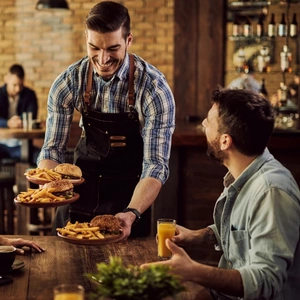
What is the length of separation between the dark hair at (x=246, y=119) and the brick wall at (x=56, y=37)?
7.30 metres

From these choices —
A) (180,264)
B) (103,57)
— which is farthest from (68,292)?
(103,57)

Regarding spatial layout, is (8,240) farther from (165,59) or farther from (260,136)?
(165,59)

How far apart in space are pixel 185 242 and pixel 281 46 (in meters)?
4.67

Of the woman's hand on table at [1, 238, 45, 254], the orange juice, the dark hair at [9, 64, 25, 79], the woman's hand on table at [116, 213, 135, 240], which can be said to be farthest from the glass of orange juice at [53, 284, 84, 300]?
the dark hair at [9, 64, 25, 79]

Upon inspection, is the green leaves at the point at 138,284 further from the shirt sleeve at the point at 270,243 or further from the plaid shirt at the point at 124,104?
the plaid shirt at the point at 124,104

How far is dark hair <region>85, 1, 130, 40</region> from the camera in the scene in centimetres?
300

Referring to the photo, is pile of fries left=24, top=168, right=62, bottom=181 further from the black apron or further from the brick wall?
the brick wall

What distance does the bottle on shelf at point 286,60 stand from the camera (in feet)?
22.6

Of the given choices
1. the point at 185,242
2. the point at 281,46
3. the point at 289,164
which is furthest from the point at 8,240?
the point at 281,46

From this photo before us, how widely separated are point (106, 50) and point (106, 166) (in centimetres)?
65

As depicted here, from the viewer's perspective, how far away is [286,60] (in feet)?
22.9

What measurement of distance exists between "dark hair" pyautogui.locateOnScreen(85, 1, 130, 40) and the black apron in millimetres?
480

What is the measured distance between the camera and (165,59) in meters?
9.77

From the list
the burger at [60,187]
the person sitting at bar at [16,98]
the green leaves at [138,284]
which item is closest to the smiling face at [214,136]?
the burger at [60,187]
